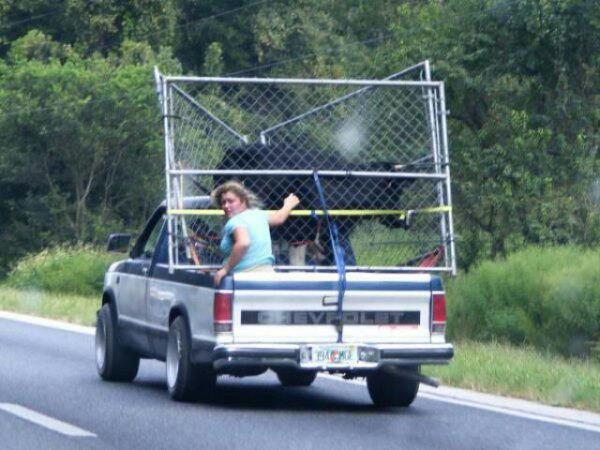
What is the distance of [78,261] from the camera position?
A: 35906 millimetres

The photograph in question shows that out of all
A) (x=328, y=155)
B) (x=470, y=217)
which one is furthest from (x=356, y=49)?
(x=328, y=155)

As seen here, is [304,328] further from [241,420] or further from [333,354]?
[241,420]

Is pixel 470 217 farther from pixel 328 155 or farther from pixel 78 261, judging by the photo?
pixel 328 155

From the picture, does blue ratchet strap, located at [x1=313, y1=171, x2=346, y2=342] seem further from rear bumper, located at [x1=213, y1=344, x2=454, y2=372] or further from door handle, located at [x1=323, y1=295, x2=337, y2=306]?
rear bumper, located at [x1=213, y1=344, x2=454, y2=372]

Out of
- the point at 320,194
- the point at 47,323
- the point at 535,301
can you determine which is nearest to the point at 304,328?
the point at 320,194

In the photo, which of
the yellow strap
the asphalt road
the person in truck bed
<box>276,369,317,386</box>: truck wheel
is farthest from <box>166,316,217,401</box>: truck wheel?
<box>276,369,317,386</box>: truck wheel

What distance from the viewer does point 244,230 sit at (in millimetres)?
12039

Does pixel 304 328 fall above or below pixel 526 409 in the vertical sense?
above

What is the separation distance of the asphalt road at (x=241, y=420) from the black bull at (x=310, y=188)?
1.47m

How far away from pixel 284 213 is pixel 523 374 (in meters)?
3.11

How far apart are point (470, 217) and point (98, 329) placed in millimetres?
13780

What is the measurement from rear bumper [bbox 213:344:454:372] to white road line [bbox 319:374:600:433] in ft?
2.55

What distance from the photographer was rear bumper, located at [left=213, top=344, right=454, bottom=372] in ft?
38.2

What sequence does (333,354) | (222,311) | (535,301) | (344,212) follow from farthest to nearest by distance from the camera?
(535,301) < (344,212) < (333,354) < (222,311)
